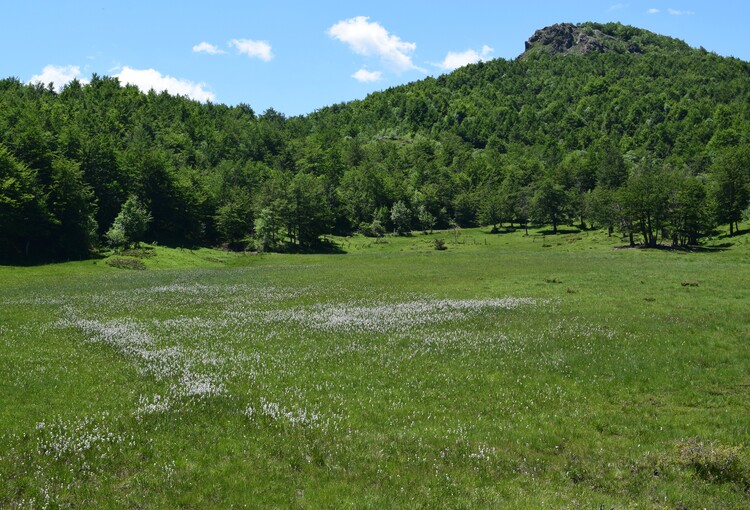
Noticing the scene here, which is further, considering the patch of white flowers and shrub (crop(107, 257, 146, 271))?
shrub (crop(107, 257, 146, 271))

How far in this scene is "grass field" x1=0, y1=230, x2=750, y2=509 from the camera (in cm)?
982

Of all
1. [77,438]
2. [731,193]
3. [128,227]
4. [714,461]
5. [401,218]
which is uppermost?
[731,193]

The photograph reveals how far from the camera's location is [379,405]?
14.6 meters

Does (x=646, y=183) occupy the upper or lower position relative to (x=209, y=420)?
upper

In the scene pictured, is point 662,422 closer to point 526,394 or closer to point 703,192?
point 526,394

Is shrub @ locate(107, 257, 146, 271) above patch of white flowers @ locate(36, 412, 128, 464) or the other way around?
above

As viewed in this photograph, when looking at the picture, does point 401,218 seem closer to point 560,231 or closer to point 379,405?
point 560,231

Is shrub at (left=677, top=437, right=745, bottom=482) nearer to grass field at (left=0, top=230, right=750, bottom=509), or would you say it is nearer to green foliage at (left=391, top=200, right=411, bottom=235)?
grass field at (left=0, top=230, right=750, bottom=509)

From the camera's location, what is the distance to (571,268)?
2350 inches

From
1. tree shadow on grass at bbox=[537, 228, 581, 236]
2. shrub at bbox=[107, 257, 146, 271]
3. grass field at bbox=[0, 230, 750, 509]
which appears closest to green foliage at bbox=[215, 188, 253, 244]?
shrub at bbox=[107, 257, 146, 271]

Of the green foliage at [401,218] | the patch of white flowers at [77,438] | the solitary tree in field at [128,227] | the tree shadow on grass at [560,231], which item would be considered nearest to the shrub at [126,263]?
the solitary tree in field at [128,227]

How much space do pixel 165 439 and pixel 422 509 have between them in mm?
7171

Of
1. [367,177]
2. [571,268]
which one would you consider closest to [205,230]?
[367,177]

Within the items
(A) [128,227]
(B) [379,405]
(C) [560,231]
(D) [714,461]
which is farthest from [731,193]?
(A) [128,227]
